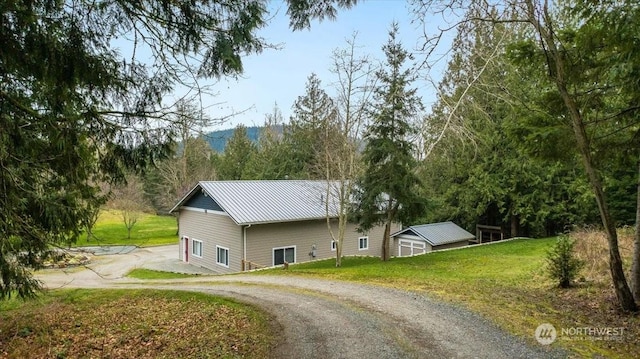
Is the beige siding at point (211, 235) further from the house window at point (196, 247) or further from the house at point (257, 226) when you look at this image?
the house window at point (196, 247)

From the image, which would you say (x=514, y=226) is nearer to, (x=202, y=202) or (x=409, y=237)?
(x=409, y=237)

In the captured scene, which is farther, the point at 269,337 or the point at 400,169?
the point at 400,169

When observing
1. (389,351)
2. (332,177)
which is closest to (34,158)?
(389,351)

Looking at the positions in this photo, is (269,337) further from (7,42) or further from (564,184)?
(564,184)

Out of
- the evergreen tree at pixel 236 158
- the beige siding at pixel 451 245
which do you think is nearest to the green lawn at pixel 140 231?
the evergreen tree at pixel 236 158

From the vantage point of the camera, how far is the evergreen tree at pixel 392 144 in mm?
14812

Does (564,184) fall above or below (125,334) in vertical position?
above

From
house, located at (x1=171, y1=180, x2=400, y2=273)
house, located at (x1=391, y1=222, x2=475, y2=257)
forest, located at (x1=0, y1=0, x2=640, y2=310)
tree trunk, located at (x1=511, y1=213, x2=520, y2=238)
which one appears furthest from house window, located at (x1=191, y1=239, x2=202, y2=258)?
tree trunk, located at (x1=511, y1=213, x2=520, y2=238)

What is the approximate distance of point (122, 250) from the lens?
2880cm

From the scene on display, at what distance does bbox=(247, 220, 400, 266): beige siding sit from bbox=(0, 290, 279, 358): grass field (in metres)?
9.32

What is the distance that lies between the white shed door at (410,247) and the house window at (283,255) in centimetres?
Result: 767

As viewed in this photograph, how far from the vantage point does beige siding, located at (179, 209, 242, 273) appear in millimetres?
18984

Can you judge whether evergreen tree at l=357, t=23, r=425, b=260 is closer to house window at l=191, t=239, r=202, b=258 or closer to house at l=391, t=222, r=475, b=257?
house at l=391, t=222, r=475, b=257

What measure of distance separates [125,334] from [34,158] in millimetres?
3302
